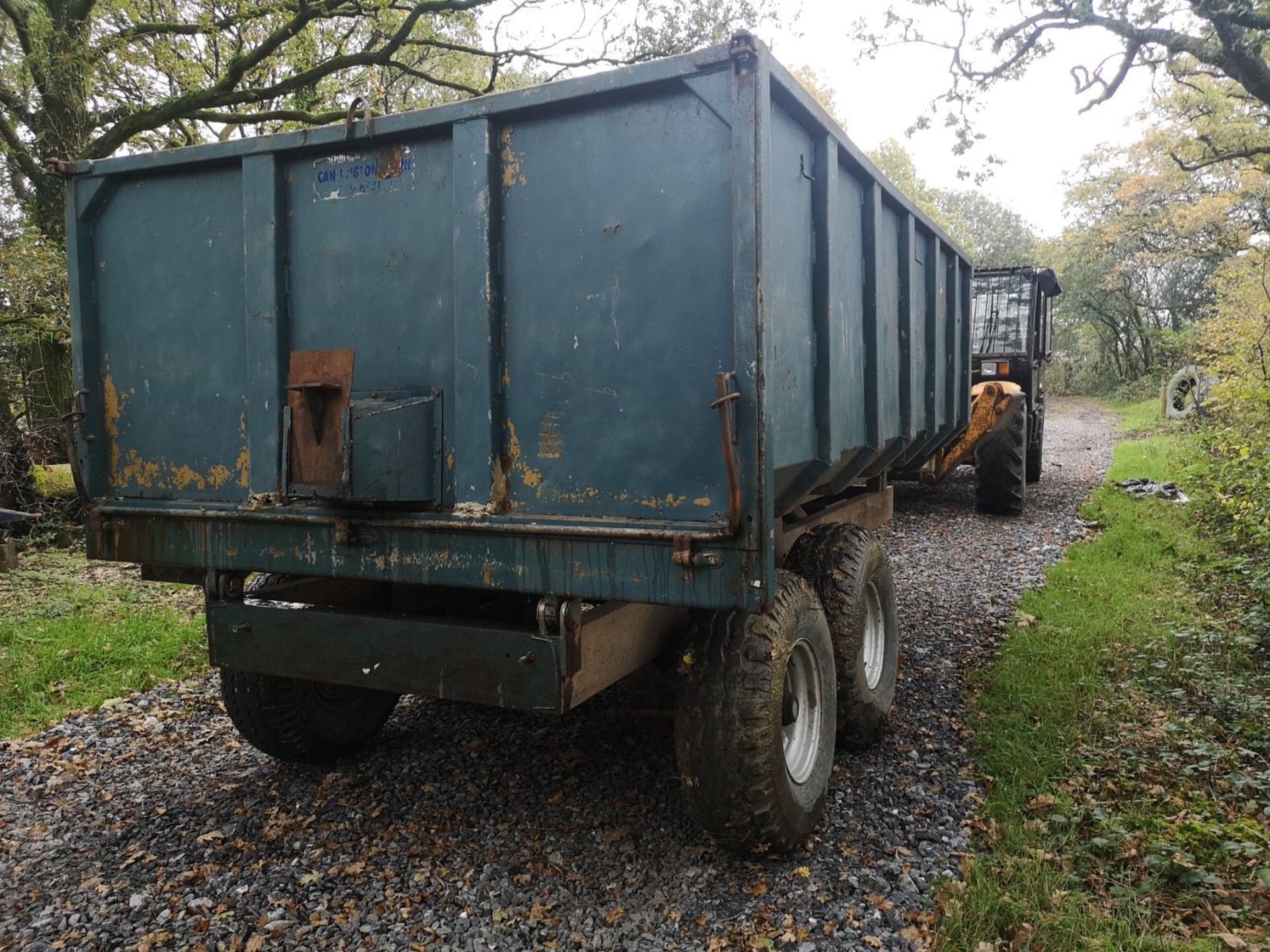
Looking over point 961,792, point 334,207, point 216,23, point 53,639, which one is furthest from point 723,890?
point 216,23

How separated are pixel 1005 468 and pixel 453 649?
807 centimetres

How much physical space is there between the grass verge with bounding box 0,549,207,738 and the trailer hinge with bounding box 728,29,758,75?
4620mm

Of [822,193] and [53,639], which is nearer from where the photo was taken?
[822,193]

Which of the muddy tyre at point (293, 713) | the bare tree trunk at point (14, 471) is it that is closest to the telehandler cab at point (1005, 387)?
the muddy tyre at point (293, 713)

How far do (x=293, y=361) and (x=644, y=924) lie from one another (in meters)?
2.19

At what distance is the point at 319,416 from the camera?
2859mm

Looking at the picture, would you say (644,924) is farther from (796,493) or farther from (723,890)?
(796,493)

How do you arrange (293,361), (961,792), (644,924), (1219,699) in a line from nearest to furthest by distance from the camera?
(644,924) → (293,361) → (961,792) → (1219,699)

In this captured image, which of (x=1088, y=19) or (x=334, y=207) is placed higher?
(x=1088, y=19)

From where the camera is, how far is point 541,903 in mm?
2758

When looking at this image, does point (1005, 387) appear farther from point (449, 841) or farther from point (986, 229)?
point (986, 229)

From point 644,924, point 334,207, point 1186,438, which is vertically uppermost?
point 334,207

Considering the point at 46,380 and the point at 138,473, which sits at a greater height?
the point at 46,380

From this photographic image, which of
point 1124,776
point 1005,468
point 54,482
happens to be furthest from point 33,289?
point 1005,468
